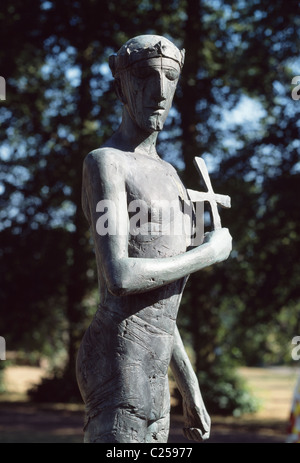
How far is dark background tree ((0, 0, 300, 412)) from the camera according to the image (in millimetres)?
15758

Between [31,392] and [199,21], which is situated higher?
[199,21]

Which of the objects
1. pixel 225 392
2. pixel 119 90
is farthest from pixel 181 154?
pixel 119 90

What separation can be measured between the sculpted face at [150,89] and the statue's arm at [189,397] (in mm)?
1179

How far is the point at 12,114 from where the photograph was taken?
19828 millimetres

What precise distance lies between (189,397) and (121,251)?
1.03 meters

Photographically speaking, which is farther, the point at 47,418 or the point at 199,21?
the point at 199,21

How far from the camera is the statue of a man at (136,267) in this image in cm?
Result: 319

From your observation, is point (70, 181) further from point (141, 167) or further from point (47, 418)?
point (141, 167)

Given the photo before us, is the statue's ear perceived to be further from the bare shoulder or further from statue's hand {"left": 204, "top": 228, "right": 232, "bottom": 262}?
statue's hand {"left": 204, "top": 228, "right": 232, "bottom": 262}

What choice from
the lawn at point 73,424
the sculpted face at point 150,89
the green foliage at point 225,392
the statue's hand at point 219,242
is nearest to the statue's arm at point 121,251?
the statue's hand at point 219,242

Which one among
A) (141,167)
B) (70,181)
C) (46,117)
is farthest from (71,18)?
(141,167)

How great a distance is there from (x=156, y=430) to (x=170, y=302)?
0.67 metres

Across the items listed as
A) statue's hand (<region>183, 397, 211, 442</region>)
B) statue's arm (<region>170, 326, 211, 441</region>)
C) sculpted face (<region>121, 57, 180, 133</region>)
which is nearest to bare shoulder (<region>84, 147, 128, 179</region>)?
sculpted face (<region>121, 57, 180, 133</region>)

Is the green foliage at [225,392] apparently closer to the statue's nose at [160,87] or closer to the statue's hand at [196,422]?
the statue's hand at [196,422]
